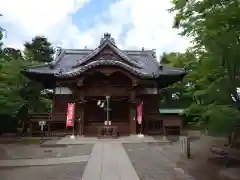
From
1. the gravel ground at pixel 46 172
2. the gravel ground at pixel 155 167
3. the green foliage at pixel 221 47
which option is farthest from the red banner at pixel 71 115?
the green foliage at pixel 221 47

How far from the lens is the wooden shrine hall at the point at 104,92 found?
18.6m

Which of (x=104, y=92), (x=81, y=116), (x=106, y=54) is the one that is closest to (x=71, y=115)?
(x=81, y=116)

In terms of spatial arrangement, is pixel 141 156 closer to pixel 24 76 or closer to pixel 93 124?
pixel 93 124

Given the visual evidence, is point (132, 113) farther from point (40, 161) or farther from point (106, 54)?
point (40, 161)

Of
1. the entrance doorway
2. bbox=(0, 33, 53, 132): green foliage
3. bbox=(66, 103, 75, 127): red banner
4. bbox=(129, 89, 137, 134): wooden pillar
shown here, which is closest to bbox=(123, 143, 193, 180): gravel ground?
bbox=(129, 89, 137, 134): wooden pillar

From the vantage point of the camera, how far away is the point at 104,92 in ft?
63.1

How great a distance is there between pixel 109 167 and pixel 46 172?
2.06 metres

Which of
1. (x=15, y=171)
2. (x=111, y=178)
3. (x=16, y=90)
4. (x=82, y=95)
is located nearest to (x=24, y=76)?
(x=16, y=90)

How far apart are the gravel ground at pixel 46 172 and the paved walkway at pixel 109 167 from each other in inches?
12.8

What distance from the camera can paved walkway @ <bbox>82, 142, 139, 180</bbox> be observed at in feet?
23.1

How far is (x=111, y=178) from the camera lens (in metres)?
6.83

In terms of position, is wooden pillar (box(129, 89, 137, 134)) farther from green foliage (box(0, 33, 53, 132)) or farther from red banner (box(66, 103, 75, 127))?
green foliage (box(0, 33, 53, 132))

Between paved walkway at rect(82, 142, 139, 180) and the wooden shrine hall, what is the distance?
8232 millimetres

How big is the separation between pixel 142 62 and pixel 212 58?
16786mm
